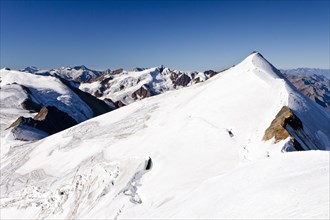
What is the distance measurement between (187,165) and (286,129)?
825cm

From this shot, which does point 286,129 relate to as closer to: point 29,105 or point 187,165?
point 187,165

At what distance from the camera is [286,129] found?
866 inches

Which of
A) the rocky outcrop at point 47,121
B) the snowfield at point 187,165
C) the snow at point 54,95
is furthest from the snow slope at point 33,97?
the snowfield at point 187,165

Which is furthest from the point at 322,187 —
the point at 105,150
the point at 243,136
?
the point at 105,150

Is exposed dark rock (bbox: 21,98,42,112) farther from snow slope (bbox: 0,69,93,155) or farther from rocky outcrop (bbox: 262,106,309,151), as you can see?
rocky outcrop (bbox: 262,106,309,151)

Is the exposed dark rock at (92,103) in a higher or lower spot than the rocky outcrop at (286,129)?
lower

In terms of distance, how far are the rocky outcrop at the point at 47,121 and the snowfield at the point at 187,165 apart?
2991 centimetres

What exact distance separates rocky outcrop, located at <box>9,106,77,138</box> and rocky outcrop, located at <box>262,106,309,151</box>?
187 feet

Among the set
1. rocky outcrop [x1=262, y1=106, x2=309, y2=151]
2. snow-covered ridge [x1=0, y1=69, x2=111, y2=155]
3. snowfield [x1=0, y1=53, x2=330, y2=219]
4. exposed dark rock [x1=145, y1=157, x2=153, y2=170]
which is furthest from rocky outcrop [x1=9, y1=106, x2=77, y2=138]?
rocky outcrop [x1=262, y1=106, x2=309, y2=151]

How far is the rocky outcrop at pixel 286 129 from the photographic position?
21.4 meters

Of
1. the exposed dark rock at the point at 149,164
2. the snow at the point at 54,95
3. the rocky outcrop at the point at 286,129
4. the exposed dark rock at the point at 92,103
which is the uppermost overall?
the rocky outcrop at the point at 286,129

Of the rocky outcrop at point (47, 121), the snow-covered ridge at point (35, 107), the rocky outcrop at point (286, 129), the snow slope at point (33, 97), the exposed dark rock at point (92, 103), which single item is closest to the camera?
the rocky outcrop at point (286, 129)

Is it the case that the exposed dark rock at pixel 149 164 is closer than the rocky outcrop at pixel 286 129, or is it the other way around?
the rocky outcrop at pixel 286 129

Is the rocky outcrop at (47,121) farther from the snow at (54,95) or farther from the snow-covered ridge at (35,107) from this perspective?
the snow at (54,95)
